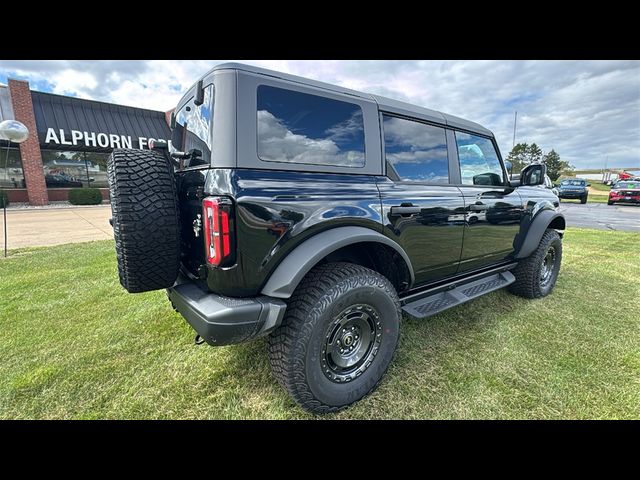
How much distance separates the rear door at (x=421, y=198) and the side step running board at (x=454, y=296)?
0.17 meters

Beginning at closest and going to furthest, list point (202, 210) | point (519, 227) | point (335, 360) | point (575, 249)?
point (202, 210)
point (335, 360)
point (519, 227)
point (575, 249)

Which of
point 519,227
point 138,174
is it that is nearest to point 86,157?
point 138,174

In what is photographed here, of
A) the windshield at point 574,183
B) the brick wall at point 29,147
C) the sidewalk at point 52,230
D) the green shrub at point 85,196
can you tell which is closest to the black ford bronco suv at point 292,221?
the sidewalk at point 52,230

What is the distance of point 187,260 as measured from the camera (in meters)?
2.05

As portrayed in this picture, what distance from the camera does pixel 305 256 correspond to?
5.82 ft

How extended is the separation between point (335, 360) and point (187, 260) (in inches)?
46.5

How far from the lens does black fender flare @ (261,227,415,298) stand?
5.64 ft

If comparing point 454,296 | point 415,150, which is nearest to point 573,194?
point 454,296

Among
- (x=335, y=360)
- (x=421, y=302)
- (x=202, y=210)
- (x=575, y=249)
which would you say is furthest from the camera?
(x=575, y=249)

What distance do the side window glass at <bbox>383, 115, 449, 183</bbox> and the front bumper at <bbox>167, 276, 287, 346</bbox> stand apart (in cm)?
142

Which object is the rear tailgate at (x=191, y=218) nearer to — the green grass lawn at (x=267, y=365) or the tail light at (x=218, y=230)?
the tail light at (x=218, y=230)

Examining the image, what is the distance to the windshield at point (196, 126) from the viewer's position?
5.78ft

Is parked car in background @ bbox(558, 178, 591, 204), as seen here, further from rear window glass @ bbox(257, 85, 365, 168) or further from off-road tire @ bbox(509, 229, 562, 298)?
Result: rear window glass @ bbox(257, 85, 365, 168)
